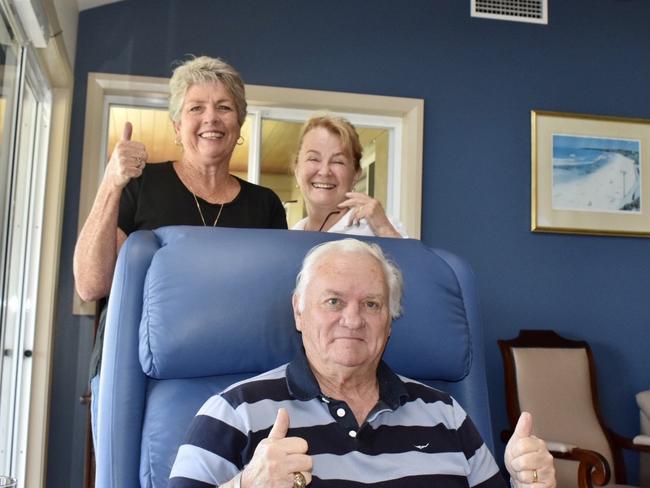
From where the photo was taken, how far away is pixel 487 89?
3.96 m

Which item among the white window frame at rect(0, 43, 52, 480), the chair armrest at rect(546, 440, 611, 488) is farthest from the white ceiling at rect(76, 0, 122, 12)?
the chair armrest at rect(546, 440, 611, 488)

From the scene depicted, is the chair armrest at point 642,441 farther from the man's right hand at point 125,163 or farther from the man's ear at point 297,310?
the man's right hand at point 125,163

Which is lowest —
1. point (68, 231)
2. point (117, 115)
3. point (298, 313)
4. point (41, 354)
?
point (41, 354)

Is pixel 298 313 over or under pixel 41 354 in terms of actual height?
over

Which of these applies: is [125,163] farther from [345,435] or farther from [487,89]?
[487,89]

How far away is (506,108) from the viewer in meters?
3.97

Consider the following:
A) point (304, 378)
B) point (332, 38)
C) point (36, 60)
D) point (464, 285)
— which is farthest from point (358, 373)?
point (332, 38)

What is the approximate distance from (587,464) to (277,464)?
205 cm

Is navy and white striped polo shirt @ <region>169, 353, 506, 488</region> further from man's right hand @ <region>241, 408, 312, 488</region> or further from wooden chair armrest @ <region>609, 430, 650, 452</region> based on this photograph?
wooden chair armrest @ <region>609, 430, 650, 452</region>

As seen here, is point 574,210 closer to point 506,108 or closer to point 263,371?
point 506,108

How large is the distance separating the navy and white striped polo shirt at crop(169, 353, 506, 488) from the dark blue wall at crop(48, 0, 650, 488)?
2.39 metres

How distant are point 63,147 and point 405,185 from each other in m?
1.67

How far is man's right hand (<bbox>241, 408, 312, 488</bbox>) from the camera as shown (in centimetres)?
112

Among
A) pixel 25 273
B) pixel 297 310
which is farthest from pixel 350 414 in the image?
pixel 25 273
